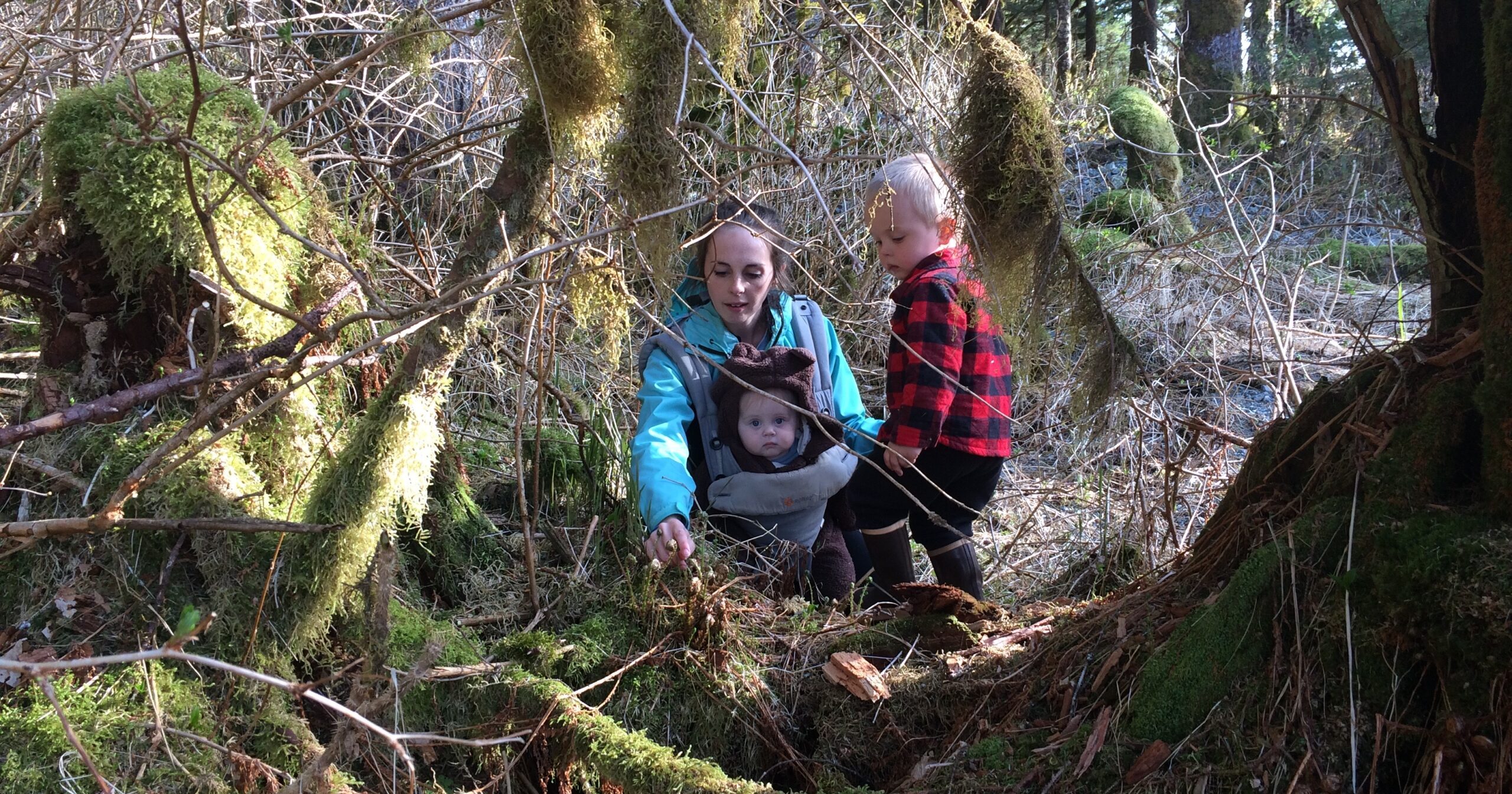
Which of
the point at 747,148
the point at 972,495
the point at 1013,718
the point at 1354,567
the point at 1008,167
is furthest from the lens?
the point at 972,495

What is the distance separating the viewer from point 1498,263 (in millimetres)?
1704

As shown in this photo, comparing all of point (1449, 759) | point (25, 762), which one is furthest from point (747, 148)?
point (25, 762)

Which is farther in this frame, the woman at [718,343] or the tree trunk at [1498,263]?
the woman at [718,343]

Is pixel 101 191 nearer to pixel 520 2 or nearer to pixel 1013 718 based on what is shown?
pixel 520 2

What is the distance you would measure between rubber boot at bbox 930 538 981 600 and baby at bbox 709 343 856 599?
1.33 ft

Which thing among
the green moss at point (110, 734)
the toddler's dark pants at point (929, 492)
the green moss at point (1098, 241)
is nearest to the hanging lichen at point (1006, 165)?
the toddler's dark pants at point (929, 492)

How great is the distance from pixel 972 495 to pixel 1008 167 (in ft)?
5.43

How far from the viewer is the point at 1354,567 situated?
182 cm

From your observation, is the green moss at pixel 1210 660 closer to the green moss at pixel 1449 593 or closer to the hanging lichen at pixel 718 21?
the green moss at pixel 1449 593

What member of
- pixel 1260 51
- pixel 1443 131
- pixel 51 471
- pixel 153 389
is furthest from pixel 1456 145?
pixel 1260 51

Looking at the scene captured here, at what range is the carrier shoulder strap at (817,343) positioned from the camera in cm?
395

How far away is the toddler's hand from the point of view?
338 centimetres

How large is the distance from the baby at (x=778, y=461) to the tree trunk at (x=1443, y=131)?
209 cm

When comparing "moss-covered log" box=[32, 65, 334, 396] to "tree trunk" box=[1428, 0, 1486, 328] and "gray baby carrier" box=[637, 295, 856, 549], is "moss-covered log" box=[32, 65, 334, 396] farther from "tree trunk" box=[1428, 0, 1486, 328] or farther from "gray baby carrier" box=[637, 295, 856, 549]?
"tree trunk" box=[1428, 0, 1486, 328]
